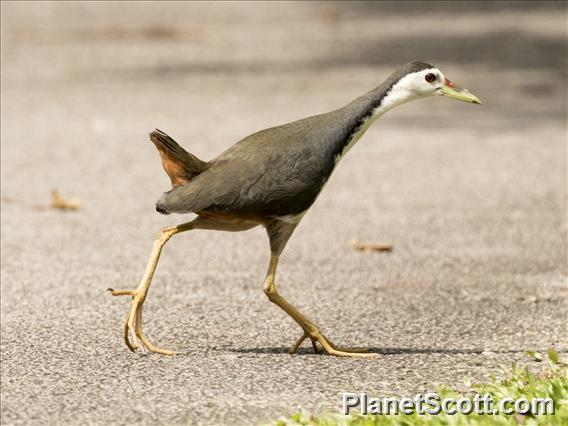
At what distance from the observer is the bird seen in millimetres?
4789

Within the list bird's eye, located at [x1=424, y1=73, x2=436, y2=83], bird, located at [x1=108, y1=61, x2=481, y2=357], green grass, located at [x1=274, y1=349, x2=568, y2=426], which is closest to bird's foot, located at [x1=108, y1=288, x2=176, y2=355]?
bird, located at [x1=108, y1=61, x2=481, y2=357]

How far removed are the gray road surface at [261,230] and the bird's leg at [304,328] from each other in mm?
54

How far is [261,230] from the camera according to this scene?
768cm

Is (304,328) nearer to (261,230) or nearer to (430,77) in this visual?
(430,77)

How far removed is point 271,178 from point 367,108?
515 millimetres

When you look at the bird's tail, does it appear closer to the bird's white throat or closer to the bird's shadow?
the bird's white throat

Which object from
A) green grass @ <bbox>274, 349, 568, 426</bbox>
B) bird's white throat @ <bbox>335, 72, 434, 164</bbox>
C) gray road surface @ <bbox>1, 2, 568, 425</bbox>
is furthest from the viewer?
bird's white throat @ <bbox>335, 72, 434, 164</bbox>

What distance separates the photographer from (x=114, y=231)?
7.48 meters

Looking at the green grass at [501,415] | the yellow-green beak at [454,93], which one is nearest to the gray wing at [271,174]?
the yellow-green beak at [454,93]

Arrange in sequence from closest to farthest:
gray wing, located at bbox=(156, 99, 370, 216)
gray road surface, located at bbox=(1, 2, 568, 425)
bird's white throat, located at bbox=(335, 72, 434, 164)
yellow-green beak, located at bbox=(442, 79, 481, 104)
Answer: gray road surface, located at bbox=(1, 2, 568, 425)
gray wing, located at bbox=(156, 99, 370, 216)
bird's white throat, located at bbox=(335, 72, 434, 164)
yellow-green beak, located at bbox=(442, 79, 481, 104)

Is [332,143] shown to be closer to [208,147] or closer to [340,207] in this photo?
[340,207]

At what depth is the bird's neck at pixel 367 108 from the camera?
195 inches

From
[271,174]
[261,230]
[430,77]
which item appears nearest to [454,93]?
[430,77]

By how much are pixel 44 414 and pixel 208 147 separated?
5.73 m
